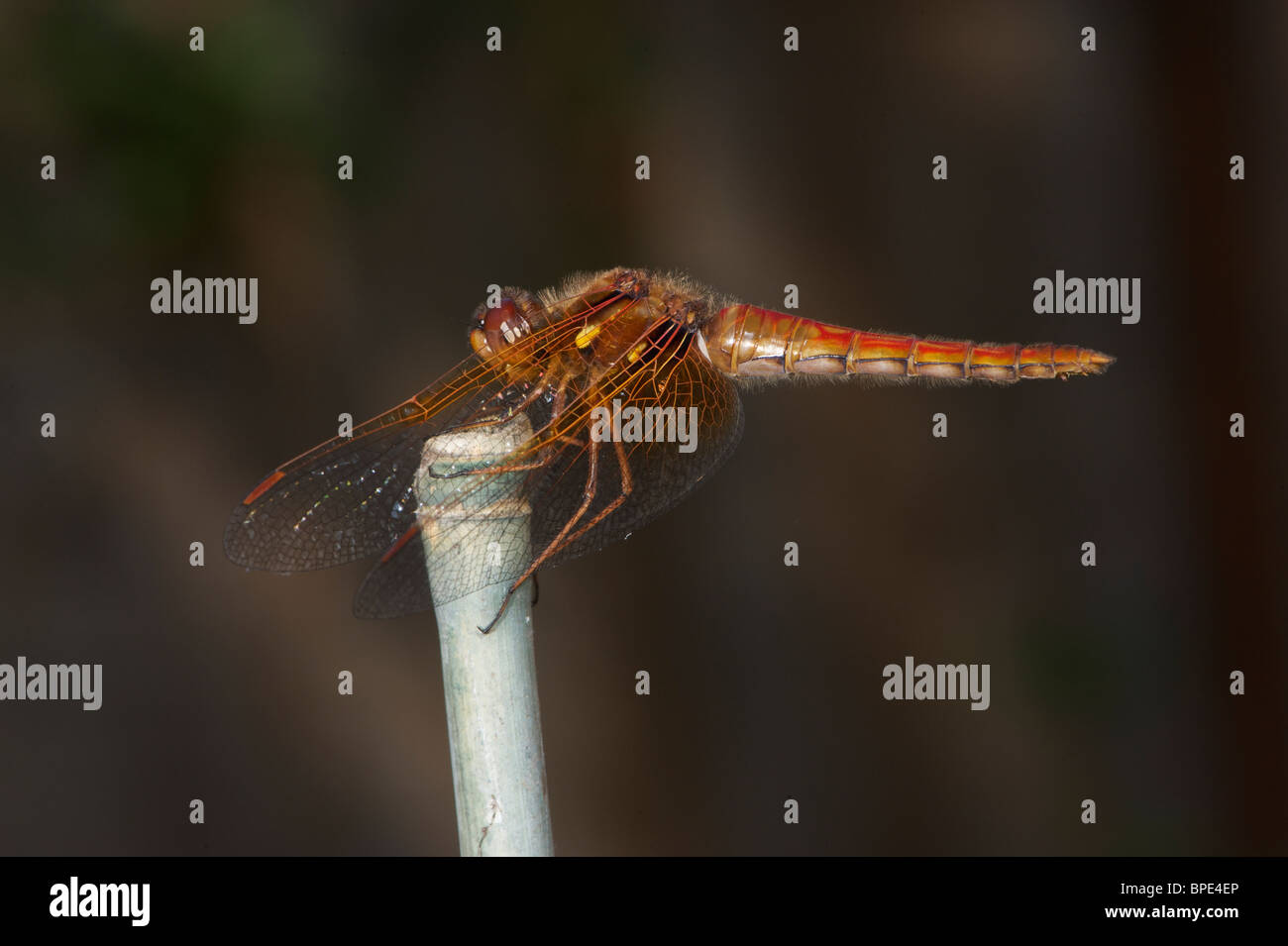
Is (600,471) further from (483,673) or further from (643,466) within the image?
(483,673)

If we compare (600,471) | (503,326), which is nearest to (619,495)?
(600,471)

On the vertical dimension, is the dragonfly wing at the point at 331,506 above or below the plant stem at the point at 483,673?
above

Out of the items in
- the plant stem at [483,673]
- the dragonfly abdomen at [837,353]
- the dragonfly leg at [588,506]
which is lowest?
the plant stem at [483,673]

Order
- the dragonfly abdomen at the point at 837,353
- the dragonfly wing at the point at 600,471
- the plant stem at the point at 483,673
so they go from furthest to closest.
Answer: the dragonfly abdomen at the point at 837,353, the dragonfly wing at the point at 600,471, the plant stem at the point at 483,673

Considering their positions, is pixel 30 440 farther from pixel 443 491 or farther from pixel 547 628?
pixel 443 491

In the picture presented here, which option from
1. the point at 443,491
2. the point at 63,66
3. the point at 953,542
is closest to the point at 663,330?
the point at 443,491

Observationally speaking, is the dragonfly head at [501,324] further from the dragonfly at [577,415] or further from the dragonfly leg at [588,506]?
the dragonfly leg at [588,506]

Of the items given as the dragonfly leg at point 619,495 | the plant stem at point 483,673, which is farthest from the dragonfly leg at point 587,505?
the plant stem at point 483,673

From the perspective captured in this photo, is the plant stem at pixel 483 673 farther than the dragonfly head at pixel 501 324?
No

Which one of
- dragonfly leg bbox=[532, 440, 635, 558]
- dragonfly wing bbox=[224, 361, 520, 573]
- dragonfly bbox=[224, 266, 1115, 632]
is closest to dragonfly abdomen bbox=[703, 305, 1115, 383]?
dragonfly bbox=[224, 266, 1115, 632]
